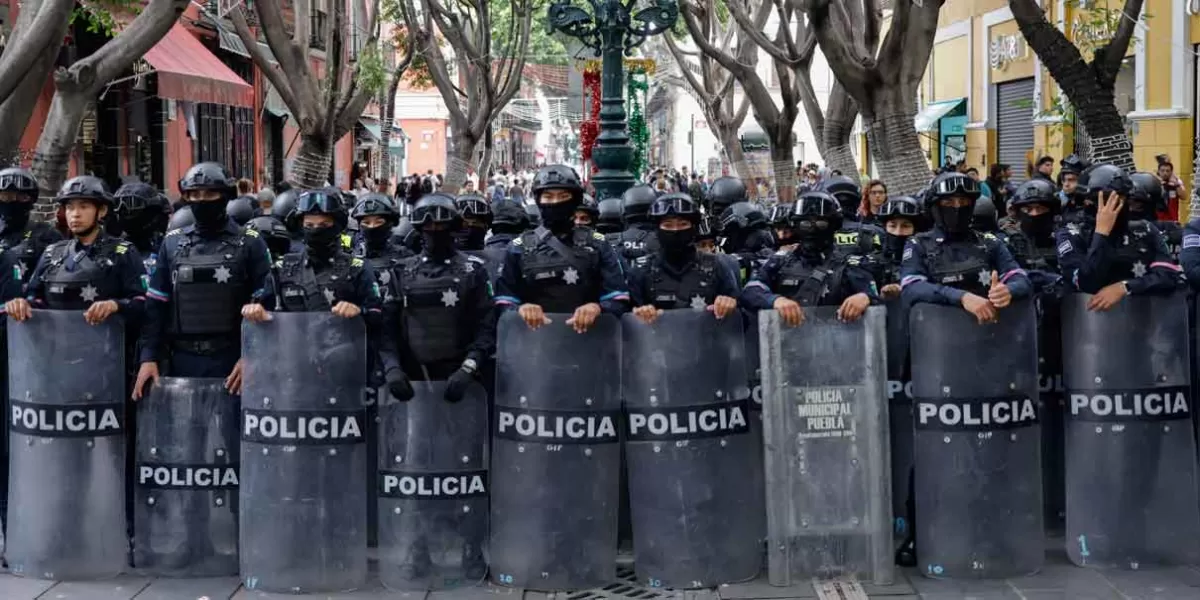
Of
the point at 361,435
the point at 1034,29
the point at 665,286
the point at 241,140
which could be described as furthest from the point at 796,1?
the point at 241,140

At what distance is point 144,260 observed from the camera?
9039 millimetres

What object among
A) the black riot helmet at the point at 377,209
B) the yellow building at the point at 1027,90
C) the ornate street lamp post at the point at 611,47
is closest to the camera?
the black riot helmet at the point at 377,209

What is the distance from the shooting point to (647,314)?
7512mm

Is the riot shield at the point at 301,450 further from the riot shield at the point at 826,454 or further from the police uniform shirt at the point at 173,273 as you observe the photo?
the riot shield at the point at 826,454

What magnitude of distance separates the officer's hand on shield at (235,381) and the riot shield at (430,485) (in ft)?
2.42

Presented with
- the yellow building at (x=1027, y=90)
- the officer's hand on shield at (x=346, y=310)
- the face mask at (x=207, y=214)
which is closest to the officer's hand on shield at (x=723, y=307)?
the officer's hand on shield at (x=346, y=310)

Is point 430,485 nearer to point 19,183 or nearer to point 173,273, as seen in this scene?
point 173,273

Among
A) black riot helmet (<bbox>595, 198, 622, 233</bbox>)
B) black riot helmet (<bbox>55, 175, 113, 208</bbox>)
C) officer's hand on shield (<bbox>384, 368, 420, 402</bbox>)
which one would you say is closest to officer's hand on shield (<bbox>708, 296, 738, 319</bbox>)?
officer's hand on shield (<bbox>384, 368, 420, 402</bbox>)

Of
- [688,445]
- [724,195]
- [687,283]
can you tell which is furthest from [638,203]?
[688,445]

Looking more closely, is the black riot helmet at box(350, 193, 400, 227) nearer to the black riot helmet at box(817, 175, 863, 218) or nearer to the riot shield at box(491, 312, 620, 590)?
the riot shield at box(491, 312, 620, 590)

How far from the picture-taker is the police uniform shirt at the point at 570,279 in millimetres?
7988

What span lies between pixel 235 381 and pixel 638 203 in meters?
3.11

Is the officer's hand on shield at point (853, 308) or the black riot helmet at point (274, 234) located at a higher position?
the black riot helmet at point (274, 234)

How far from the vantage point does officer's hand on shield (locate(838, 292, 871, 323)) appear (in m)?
7.51
